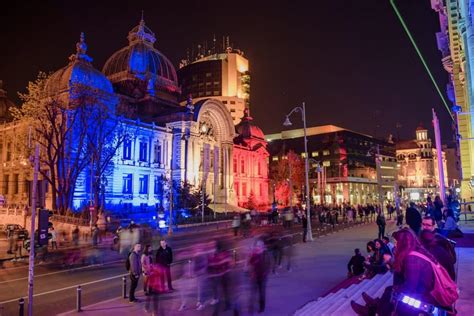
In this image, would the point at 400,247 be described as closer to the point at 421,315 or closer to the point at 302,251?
the point at 421,315

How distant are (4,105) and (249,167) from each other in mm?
45123

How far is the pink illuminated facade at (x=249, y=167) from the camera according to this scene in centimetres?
6969

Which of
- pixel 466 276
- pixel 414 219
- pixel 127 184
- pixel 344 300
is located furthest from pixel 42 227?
pixel 127 184

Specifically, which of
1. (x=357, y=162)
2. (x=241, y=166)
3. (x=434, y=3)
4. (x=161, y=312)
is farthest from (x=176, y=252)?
(x=357, y=162)

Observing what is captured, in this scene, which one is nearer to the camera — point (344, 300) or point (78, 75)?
point (344, 300)

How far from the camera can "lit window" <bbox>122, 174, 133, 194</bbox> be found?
49.7 metres

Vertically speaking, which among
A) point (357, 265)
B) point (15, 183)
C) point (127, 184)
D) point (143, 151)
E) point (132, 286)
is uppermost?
point (143, 151)

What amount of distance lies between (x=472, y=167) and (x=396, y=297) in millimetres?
28663

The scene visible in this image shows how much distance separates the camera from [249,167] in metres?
74.0

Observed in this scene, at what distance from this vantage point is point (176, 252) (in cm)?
2100

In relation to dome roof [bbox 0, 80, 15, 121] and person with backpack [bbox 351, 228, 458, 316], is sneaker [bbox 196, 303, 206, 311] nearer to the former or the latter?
person with backpack [bbox 351, 228, 458, 316]

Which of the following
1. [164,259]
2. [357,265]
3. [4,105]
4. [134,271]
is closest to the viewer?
[134,271]

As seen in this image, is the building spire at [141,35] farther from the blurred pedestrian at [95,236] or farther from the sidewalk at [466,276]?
the sidewalk at [466,276]

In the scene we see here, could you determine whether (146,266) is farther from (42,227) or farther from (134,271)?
(42,227)
